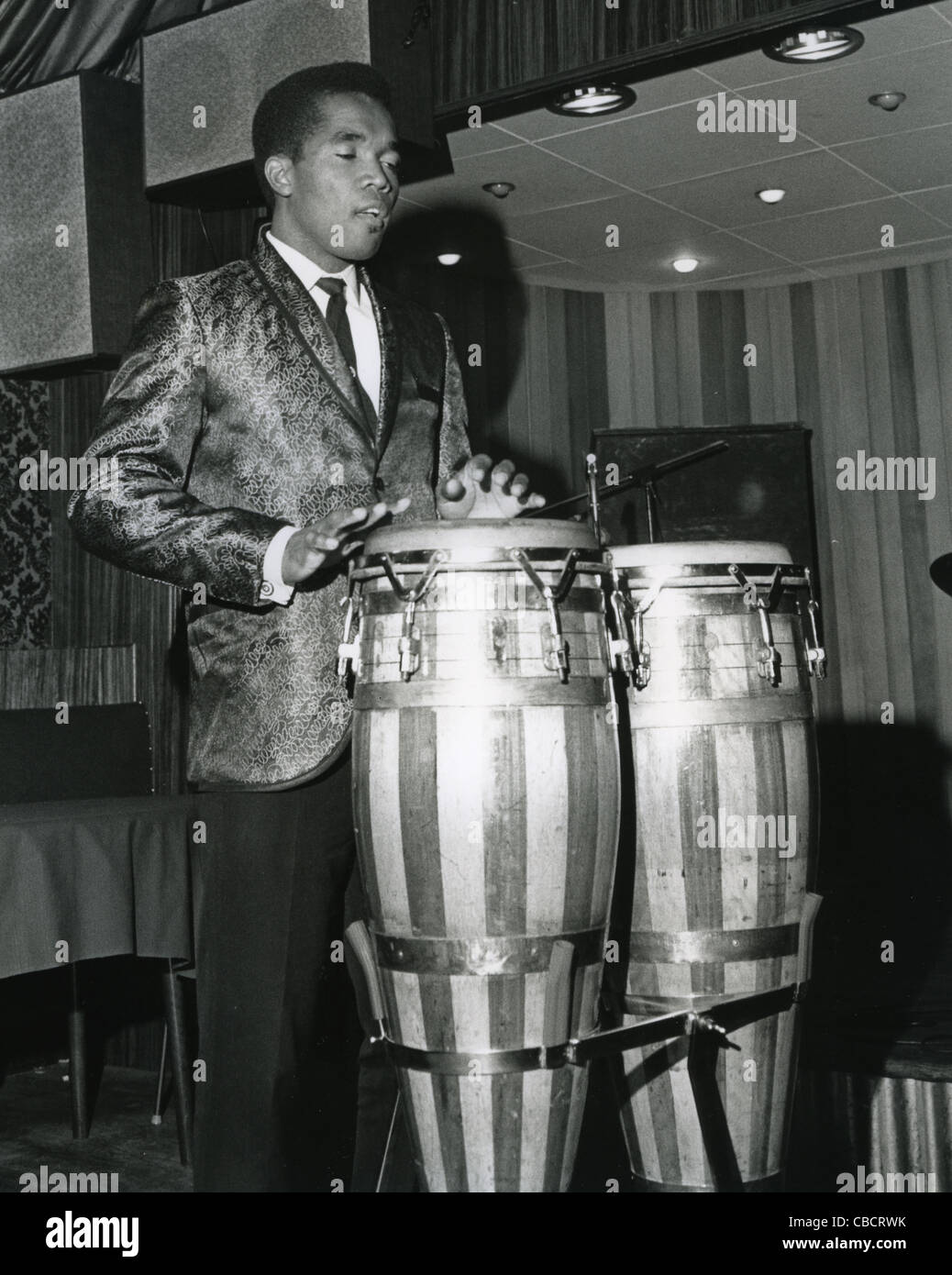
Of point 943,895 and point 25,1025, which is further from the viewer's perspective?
point 943,895

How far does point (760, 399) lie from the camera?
7.17m

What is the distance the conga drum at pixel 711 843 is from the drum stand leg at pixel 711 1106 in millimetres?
56

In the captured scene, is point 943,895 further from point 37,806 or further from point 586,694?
point 586,694

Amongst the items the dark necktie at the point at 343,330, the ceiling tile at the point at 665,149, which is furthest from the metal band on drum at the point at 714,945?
the ceiling tile at the point at 665,149

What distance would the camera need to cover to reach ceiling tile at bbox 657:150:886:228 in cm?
539

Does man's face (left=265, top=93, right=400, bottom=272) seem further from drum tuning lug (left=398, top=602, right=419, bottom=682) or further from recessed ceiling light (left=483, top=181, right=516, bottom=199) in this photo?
recessed ceiling light (left=483, top=181, right=516, bottom=199)

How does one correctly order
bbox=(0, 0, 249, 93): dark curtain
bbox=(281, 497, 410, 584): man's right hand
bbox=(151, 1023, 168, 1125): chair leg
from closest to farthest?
bbox=(281, 497, 410, 584): man's right hand → bbox=(151, 1023, 168, 1125): chair leg → bbox=(0, 0, 249, 93): dark curtain

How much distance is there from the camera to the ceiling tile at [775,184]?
5391mm

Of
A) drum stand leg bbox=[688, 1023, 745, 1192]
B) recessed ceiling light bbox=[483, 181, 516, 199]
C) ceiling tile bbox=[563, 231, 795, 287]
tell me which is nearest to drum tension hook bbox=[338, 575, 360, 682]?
drum stand leg bbox=[688, 1023, 745, 1192]

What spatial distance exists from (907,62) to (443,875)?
3930mm

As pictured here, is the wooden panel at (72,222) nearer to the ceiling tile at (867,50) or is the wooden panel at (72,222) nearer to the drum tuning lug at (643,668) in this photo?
the ceiling tile at (867,50)

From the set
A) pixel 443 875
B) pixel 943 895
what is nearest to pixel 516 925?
pixel 443 875
